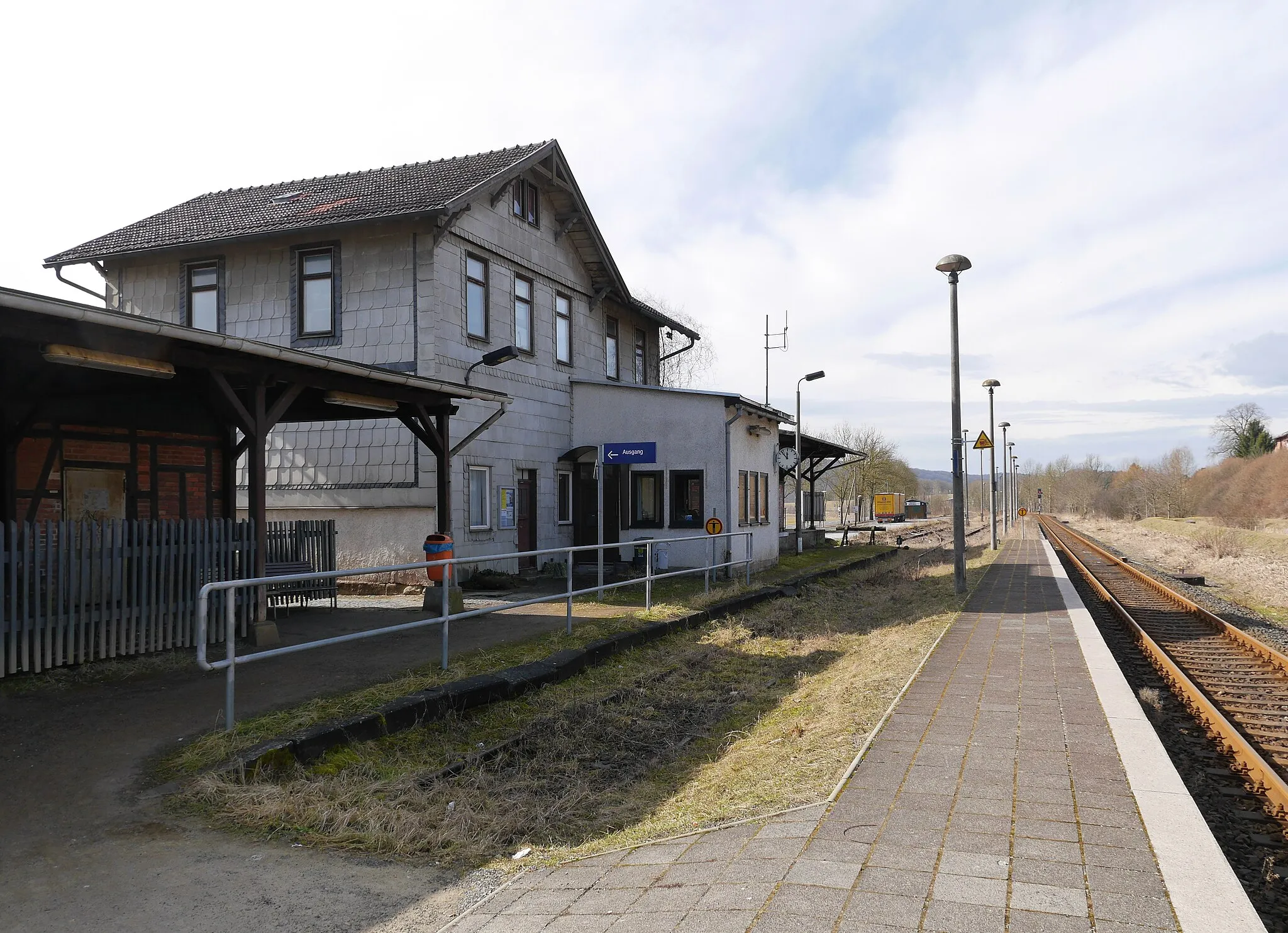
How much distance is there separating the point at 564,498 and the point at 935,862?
15.5 metres

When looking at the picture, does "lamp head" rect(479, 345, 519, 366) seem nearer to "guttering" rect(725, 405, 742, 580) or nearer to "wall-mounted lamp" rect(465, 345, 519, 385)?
"wall-mounted lamp" rect(465, 345, 519, 385)

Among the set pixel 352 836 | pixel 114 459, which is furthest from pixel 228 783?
pixel 114 459

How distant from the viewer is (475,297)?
53.2ft

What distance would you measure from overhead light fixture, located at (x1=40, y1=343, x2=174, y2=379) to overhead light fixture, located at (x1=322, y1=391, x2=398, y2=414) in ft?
7.53

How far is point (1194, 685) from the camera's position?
9.25 metres

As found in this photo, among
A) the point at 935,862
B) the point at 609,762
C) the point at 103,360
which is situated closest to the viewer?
the point at 935,862

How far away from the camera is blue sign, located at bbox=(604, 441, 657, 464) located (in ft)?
52.0

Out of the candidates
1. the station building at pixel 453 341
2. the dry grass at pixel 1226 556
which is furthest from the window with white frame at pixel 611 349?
the dry grass at pixel 1226 556

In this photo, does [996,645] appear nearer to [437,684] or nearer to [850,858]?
[437,684]

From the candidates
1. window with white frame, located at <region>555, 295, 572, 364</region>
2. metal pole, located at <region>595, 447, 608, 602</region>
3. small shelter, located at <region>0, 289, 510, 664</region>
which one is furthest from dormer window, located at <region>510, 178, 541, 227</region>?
small shelter, located at <region>0, 289, 510, 664</region>

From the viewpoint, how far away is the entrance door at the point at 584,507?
19.3 m

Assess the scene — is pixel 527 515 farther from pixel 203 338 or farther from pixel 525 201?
pixel 203 338

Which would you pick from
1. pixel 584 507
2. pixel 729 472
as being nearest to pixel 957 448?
pixel 729 472

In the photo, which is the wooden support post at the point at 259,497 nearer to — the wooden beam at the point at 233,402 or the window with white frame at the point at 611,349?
the wooden beam at the point at 233,402
